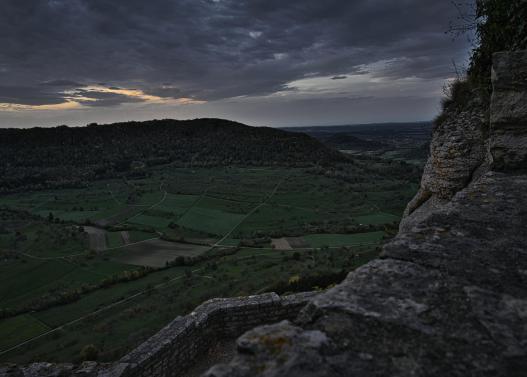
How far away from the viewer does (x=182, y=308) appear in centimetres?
2347

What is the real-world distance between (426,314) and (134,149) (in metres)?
114

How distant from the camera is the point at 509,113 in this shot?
4.86 m

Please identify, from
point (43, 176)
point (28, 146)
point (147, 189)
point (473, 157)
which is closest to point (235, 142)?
point (147, 189)

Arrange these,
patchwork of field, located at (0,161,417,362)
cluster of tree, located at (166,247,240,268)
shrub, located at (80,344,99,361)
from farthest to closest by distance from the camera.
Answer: cluster of tree, located at (166,247,240,268)
patchwork of field, located at (0,161,417,362)
shrub, located at (80,344,99,361)

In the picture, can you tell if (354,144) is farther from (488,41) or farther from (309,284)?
(488,41)

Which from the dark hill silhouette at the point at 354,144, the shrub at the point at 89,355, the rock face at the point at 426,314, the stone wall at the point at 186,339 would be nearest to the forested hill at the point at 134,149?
the dark hill silhouette at the point at 354,144

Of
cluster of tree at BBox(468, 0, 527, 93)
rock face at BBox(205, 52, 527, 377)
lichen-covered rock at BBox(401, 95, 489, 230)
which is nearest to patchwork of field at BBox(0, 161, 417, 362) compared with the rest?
lichen-covered rock at BBox(401, 95, 489, 230)

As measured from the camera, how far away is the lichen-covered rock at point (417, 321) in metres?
1.78

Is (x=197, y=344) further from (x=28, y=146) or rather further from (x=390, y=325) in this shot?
(x=28, y=146)

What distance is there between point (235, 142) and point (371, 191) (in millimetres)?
51754

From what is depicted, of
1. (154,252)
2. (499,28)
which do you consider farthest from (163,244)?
(499,28)

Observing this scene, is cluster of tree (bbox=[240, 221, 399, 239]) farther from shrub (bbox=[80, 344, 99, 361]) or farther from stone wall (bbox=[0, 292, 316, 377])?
stone wall (bbox=[0, 292, 316, 377])

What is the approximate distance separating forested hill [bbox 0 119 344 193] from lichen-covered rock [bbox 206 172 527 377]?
3469 inches

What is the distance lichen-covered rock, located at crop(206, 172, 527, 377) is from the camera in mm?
1784
